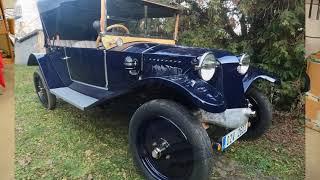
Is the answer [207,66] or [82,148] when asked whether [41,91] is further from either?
[207,66]

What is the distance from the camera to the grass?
2.67 feet

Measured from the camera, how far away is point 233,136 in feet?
3.36

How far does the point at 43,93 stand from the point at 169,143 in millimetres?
476

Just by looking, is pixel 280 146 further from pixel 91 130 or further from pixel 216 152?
pixel 91 130

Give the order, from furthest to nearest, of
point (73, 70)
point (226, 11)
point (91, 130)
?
1. point (73, 70)
2. point (91, 130)
3. point (226, 11)

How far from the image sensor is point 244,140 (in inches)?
44.9

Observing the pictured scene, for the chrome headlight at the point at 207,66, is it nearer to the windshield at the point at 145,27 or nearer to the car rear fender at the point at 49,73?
the windshield at the point at 145,27

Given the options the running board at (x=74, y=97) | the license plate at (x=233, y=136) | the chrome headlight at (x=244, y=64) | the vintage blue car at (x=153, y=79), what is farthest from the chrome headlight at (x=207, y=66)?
the running board at (x=74, y=97)

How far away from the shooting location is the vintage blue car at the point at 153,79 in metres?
0.95

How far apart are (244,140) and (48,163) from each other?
2.33 feet

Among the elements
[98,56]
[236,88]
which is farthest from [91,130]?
[236,88]

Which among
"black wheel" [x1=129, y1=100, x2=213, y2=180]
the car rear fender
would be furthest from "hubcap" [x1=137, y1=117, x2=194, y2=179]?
the car rear fender

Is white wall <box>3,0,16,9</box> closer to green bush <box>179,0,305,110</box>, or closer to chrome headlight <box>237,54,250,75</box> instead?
green bush <box>179,0,305,110</box>

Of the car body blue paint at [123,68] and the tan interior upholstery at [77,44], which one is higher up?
the tan interior upholstery at [77,44]
